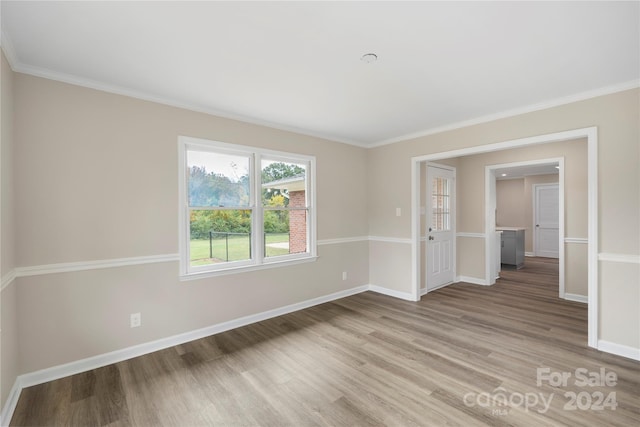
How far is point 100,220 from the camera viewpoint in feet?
8.73

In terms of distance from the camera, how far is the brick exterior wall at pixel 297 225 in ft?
13.8

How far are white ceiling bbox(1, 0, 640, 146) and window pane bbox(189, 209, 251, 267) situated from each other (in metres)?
1.24

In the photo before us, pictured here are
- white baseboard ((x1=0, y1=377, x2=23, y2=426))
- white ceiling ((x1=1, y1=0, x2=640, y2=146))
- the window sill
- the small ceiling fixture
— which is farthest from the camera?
the window sill

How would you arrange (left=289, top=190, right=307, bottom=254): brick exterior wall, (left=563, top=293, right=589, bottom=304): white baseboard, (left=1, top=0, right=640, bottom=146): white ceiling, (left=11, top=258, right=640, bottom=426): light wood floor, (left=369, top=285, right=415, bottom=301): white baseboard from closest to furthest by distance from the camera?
(left=1, top=0, right=640, bottom=146): white ceiling < (left=11, top=258, right=640, bottom=426): light wood floor < (left=289, top=190, right=307, bottom=254): brick exterior wall < (left=563, top=293, right=589, bottom=304): white baseboard < (left=369, top=285, right=415, bottom=301): white baseboard

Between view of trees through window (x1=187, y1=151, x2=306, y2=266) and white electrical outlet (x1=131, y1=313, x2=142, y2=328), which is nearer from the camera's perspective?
white electrical outlet (x1=131, y1=313, x2=142, y2=328)

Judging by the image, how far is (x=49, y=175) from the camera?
2.45 metres

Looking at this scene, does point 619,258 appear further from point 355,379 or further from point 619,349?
point 355,379

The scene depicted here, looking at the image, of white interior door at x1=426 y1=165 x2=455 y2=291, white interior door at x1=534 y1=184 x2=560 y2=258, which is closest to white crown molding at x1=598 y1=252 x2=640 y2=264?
white interior door at x1=426 y1=165 x2=455 y2=291

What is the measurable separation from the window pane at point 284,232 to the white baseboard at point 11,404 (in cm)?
242

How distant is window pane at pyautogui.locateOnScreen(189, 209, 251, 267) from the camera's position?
3273 mm

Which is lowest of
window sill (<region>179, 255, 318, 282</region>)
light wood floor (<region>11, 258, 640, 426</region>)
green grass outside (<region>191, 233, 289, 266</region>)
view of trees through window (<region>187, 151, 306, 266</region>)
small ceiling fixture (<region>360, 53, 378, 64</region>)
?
light wood floor (<region>11, 258, 640, 426</region>)

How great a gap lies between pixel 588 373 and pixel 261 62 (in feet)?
12.4

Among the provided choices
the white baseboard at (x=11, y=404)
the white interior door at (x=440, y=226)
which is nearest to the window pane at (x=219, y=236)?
the white baseboard at (x=11, y=404)

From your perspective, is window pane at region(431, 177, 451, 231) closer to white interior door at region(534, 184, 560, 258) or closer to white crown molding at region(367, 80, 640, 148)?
white crown molding at region(367, 80, 640, 148)
